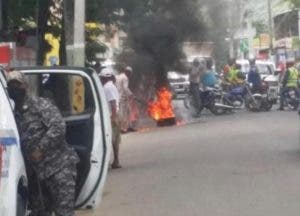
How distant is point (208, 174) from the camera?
1396 centimetres

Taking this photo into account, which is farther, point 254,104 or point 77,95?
point 254,104

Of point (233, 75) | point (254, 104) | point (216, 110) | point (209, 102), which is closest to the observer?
point (209, 102)

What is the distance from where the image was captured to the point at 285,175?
13.6 meters

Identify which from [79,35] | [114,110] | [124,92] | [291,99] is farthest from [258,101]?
[114,110]

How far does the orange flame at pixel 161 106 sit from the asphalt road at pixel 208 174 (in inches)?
71.7

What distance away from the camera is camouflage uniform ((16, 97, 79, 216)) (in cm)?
796

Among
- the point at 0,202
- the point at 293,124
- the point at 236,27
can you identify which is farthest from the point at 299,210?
the point at 236,27

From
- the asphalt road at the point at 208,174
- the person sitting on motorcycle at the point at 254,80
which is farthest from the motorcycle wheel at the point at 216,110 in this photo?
the asphalt road at the point at 208,174

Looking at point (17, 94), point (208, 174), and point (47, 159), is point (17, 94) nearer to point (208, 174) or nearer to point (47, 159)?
point (47, 159)

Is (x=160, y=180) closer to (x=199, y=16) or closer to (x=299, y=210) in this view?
(x=299, y=210)

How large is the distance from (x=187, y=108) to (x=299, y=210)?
17644 mm

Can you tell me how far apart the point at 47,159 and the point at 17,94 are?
61 centimetres

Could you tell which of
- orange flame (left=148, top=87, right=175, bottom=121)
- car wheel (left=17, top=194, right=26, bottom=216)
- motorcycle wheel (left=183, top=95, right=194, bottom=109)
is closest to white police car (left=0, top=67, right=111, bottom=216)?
car wheel (left=17, top=194, right=26, bottom=216)

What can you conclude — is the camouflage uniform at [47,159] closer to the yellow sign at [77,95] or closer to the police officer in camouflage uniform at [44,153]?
the police officer in camouflage uniform at [44,153]
